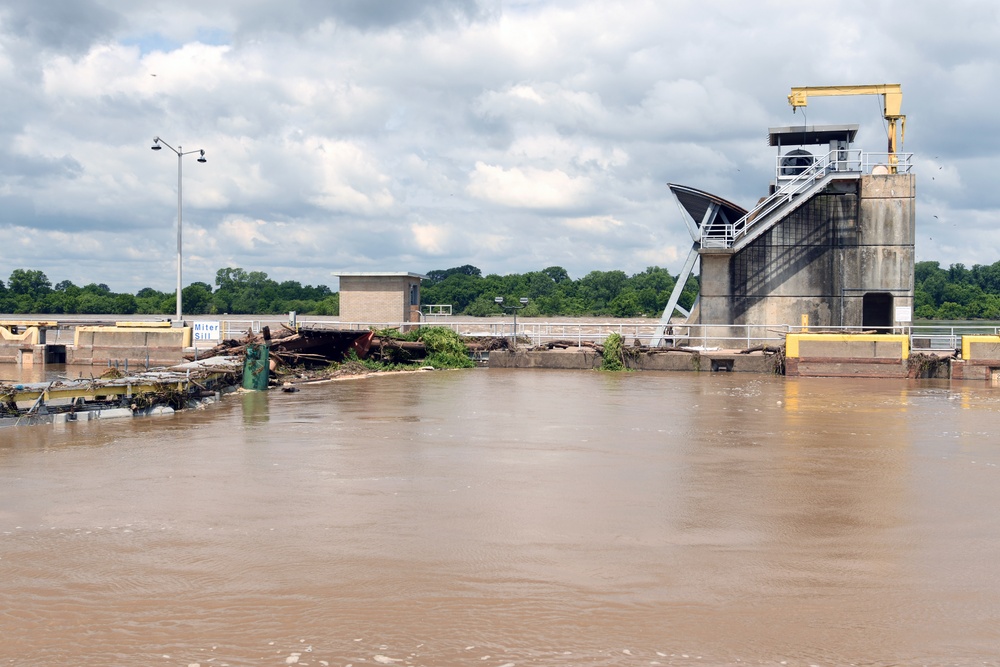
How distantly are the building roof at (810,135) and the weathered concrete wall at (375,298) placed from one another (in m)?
17.7

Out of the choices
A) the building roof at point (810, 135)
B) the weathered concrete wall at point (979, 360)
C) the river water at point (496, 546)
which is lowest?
the river water at point (496, 546)

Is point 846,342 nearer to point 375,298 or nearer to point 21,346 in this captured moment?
point 375,298

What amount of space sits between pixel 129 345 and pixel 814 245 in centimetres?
2858

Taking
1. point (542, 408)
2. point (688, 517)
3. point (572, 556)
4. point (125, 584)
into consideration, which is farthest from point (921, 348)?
point (125, 584)

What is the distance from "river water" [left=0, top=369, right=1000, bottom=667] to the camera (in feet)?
23.7

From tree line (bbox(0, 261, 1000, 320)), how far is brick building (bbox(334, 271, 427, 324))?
41.3 meters

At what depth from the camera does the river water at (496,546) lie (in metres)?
7.24

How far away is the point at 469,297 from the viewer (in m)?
113

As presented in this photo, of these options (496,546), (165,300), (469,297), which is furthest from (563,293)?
(496,546)

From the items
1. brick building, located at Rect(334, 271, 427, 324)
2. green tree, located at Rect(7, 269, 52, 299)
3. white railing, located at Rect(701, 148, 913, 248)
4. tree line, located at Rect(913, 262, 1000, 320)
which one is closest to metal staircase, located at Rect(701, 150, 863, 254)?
white railing, located at Rect(701, 148, 913, 248)

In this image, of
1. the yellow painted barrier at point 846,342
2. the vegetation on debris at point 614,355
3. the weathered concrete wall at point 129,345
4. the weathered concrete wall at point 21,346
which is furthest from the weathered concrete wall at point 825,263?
the weathered concrete wall at point 21,346

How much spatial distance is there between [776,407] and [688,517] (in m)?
12.7

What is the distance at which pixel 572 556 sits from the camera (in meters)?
9.33

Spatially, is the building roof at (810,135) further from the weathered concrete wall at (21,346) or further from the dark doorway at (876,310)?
the weathered concrete wall at (21,346)
